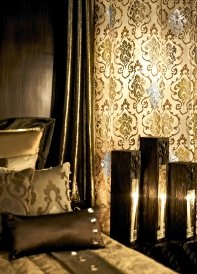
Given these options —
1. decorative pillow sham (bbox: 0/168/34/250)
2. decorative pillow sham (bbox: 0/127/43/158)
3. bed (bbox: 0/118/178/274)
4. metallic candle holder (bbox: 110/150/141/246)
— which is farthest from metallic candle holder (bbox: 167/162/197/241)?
decorative pillow sham (bbox: 0/168/34/250)

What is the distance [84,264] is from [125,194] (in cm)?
91

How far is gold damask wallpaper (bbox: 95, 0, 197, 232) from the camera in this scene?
2908 mm

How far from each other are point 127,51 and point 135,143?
692 mm

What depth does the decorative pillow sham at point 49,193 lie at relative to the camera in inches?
79.4

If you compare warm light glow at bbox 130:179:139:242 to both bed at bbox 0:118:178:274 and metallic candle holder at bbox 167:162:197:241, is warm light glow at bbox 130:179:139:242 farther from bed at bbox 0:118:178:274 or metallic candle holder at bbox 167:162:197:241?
bed at bbox 0:118:178:274

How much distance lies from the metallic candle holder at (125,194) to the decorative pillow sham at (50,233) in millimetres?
616

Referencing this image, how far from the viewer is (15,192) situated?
1.97 m

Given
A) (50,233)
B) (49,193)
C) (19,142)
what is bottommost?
(50,233)

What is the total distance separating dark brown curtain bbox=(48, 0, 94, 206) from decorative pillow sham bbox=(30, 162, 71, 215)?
1.90 feet

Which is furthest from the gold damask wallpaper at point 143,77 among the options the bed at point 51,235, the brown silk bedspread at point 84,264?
the brown silk bedspread at point 84,264

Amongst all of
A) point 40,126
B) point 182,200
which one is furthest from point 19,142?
point 182,200

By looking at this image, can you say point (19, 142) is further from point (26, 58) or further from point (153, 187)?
point (153, 187)

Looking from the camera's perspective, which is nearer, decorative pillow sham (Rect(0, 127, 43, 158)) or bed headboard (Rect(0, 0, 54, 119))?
decorative pillow sham (Rect(0, 127, 43, 158))

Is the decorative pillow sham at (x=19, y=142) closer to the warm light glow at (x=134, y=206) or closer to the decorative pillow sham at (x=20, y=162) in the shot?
the decorative pillow sham at (x=20, y=162)
